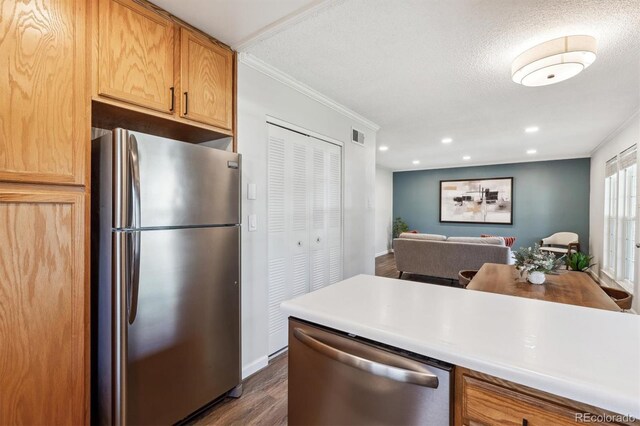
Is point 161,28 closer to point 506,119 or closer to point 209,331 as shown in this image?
point 209,331

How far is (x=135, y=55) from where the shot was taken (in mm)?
1567

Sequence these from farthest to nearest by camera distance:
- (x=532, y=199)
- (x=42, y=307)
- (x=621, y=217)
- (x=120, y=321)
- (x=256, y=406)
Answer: (x=532, y=199), (x=621, y=217), (x=256, y=406), (x=120, y=321), (x=42, y=307)

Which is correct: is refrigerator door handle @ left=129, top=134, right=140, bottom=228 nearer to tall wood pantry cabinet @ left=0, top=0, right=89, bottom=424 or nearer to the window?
→ tall wood pantry cabinet @ left=0, top=0, right=89, bottom=424

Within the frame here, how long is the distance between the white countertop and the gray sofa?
3857 mm

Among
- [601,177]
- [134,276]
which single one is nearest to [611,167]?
[601,177]

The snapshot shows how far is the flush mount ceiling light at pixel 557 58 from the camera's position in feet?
6.18

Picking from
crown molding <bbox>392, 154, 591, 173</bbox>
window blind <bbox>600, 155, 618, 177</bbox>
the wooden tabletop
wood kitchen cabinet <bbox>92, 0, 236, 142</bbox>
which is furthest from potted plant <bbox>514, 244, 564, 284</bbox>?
crown molding <bbox>392, 154, 591, 173</bbox>

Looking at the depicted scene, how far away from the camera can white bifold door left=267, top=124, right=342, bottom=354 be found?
2.48 m

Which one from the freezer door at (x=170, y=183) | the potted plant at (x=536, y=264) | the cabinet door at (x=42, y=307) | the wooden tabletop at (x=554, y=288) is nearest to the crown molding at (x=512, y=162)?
the wooden tabletop at (x=554, y=288)

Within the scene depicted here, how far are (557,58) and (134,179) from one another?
262 cm

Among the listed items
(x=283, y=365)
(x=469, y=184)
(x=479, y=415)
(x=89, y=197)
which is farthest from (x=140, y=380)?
(x=469, y=184)

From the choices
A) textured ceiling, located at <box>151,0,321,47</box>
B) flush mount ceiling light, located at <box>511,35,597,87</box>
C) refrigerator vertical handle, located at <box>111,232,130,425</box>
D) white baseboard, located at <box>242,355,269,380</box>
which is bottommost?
white baseboard, located at <box>242,355,269,380</box>

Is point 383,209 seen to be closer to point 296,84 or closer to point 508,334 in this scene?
point 296,84

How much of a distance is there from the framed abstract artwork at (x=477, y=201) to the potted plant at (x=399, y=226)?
0.96 m
